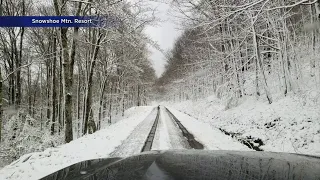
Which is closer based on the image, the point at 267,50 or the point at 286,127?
the point at 286,127

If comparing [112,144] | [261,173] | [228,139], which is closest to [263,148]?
[228,139]

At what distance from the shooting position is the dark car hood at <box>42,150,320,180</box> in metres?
2.17

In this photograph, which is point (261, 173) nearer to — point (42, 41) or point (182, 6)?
point (182, 6)

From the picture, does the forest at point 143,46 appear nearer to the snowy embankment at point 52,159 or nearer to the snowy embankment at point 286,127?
the snowy embankment at point 286,127

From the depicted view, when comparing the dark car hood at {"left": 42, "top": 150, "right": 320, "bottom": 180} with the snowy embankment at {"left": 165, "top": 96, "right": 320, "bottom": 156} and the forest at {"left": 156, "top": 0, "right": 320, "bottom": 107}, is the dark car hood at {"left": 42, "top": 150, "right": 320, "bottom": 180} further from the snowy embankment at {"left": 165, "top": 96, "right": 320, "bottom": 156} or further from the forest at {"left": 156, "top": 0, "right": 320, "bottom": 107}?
the forest at {"left": 156, "top": 0, "right": 320, "bottom": 107}

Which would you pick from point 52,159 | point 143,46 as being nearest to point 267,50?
point 143,46

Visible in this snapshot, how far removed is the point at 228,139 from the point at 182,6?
9332mm

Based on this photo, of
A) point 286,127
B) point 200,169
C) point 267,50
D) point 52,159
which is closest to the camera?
Answer: point 200,169

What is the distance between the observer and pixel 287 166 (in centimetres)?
248

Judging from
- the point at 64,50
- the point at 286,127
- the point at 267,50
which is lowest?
the point at 286,127

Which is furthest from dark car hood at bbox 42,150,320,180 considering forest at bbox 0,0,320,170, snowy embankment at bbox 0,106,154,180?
forest at bbox 0,0,320,170

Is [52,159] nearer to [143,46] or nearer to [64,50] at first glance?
[64,50]

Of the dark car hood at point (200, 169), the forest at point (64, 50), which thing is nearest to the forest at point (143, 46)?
the forest at point (64, 50)

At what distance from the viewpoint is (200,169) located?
2.46 m
